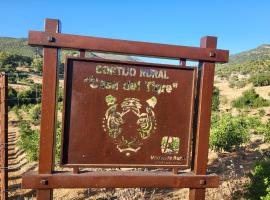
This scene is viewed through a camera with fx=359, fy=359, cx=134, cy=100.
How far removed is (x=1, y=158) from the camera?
6523 millimetres

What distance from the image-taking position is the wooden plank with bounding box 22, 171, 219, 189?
3906 mm

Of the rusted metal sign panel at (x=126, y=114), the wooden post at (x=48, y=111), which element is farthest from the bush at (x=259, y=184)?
the wooden post at (x=48, y=111)

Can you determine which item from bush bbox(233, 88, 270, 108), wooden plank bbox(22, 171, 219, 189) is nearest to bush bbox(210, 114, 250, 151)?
wooden plank bbox(22, 171, 219, 189)

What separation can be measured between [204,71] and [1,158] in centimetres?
420

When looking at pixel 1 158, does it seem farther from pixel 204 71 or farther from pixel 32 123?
pixel 32 123

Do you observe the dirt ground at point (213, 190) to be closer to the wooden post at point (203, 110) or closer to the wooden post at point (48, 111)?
the wooden post at point (203, 110)

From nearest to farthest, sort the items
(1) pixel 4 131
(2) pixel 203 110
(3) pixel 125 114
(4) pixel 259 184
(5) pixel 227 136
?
(3) pixel 125 114 → (2) pixel 203 110 → (4) pixel 259 184 → (1) pixel 4 131 → (5) pixel 227 136

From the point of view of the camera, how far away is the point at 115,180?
406cm

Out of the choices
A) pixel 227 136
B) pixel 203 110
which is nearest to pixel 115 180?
pixel 203 110

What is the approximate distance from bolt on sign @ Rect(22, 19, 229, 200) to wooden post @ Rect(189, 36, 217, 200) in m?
0.01

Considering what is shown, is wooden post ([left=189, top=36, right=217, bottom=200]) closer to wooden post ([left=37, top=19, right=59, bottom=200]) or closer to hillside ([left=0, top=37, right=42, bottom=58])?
wooden post ([left=37, top=19, right=59, bottom=200])

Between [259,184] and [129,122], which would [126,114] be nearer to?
[129,122]

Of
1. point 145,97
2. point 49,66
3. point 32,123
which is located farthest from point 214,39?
point 32,123

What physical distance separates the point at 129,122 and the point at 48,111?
2.97ft
